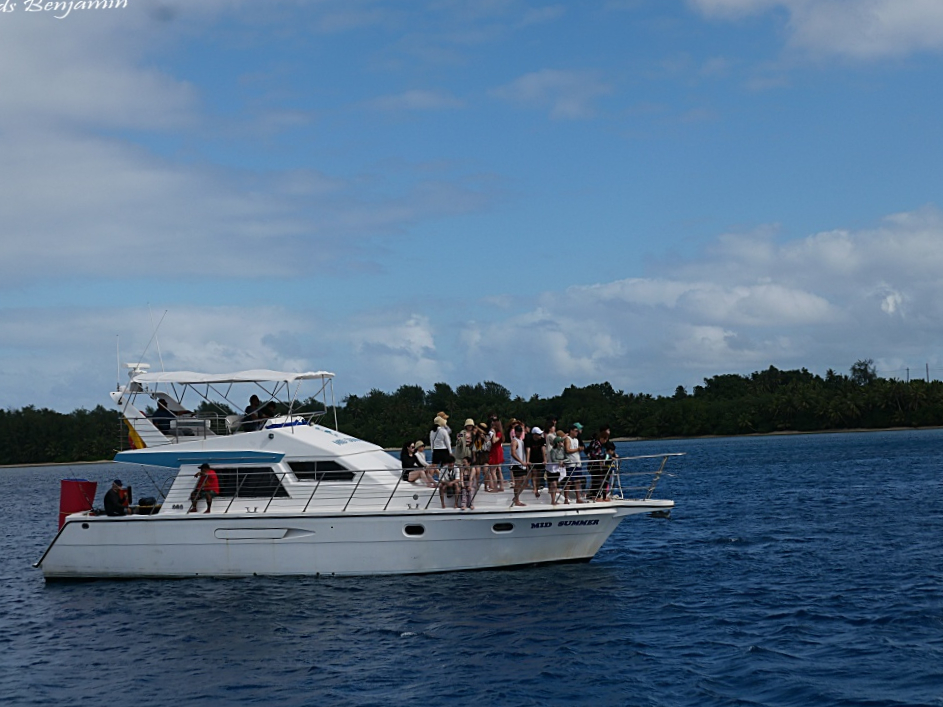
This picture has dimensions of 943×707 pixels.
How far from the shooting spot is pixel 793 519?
3409 centimetres

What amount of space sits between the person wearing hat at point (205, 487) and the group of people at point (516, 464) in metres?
4.49

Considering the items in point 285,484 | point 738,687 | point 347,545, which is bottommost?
point 738,687

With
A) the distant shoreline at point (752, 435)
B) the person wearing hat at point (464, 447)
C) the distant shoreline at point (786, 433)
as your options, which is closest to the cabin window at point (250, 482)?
the person wearing hat at point (464, 447)

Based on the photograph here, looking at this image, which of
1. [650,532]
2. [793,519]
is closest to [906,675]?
[650,532]

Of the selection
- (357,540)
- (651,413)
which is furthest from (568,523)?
(651,413)

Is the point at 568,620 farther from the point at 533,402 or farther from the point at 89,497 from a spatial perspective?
the point at 533,402

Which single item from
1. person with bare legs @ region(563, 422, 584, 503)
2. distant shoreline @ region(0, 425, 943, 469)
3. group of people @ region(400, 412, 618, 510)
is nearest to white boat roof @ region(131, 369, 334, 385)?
group of people @ region(400, 412, 618, 510)

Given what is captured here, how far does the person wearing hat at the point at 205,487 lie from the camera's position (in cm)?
2317

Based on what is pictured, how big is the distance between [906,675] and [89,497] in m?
19.2

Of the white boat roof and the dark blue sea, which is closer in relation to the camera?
the dark blue sea

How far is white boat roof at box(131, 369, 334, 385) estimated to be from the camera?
78.6 feet

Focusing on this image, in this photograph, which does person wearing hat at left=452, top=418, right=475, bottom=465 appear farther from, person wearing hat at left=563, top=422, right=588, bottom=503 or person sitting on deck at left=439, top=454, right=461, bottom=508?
person wearing hat at left=563, top=422, right=588, bottom=503

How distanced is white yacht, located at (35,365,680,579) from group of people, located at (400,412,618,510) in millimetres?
268

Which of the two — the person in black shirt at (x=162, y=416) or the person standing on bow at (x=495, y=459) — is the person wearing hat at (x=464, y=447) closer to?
the person standing on bow at (x=495, y=459)
